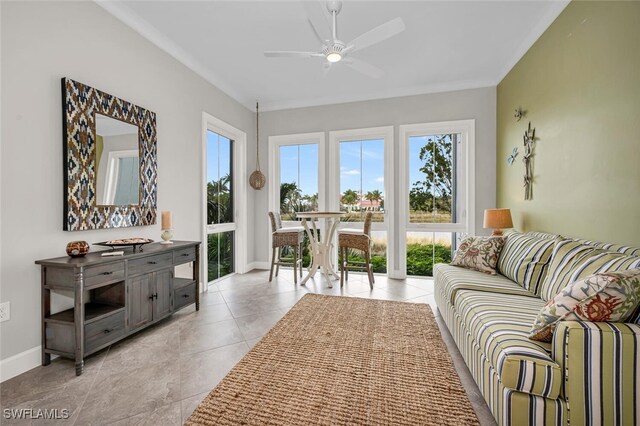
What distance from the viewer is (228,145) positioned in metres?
4.52

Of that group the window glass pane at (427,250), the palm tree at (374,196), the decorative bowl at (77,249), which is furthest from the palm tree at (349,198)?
the decorative bowl at (77,249)

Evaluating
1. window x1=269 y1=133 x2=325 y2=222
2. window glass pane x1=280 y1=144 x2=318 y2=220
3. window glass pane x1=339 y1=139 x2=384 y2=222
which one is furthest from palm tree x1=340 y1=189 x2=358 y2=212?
window glass pane x1=280 y1=144 x2=318 y2=220

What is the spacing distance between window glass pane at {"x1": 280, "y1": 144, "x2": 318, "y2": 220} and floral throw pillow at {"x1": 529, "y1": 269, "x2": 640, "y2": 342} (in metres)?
3.68

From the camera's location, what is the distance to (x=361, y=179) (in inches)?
179

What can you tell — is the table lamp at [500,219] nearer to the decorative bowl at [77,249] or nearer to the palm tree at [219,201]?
the palm tree at [219,201]

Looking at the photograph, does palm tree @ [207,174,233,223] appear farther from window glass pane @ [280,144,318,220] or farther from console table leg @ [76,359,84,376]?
console table leg @ [76,359,84,376]

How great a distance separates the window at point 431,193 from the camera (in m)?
4.25

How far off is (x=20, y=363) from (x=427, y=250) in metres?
4.36

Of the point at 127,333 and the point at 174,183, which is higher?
the point at 174,183

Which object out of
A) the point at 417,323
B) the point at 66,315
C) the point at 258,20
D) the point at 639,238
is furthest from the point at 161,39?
the point at 639,238

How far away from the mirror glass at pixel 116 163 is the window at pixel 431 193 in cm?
338

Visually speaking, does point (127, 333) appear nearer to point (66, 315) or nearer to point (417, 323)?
point (66, 315)

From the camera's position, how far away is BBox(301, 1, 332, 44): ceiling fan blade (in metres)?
2.49

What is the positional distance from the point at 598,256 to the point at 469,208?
8.47ft
